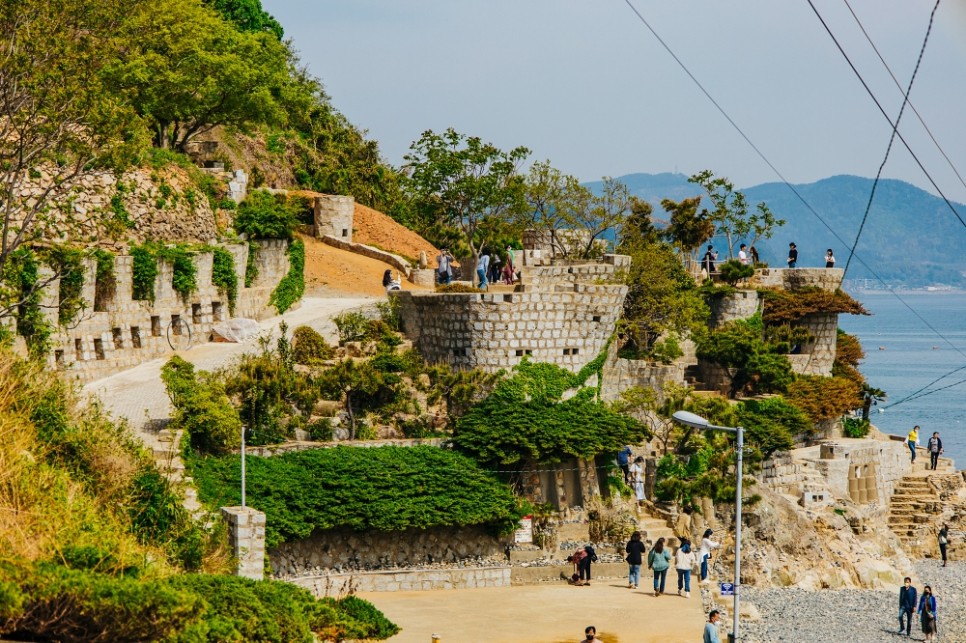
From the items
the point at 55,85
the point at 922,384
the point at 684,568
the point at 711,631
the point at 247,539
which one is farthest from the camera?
the point at 922,384

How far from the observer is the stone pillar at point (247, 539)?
2694 cm

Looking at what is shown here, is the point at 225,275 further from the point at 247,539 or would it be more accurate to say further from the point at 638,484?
the point at 247,539

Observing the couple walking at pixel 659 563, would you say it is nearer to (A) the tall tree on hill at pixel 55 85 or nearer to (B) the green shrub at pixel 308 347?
(B) the green shrub at pixel 308 347

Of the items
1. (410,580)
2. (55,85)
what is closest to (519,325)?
(410,580)

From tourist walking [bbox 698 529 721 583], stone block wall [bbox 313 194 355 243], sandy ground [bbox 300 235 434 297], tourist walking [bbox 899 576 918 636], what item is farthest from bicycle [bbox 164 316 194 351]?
tourist walking [bbox 899 576 918 636]

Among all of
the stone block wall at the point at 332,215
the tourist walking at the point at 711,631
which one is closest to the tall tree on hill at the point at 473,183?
the stone block wall at the point at 332,215

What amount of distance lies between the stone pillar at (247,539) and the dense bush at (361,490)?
72.1 inches

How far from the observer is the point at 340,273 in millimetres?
44938

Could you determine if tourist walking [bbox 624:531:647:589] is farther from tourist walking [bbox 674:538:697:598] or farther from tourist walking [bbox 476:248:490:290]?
tourist walking [bbox 476:248:490:290]

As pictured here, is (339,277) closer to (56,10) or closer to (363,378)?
(363,378)

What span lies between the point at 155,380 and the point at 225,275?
16.3ft

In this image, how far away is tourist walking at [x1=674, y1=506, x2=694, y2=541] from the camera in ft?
114

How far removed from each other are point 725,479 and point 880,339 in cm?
15509

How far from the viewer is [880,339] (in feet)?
610
